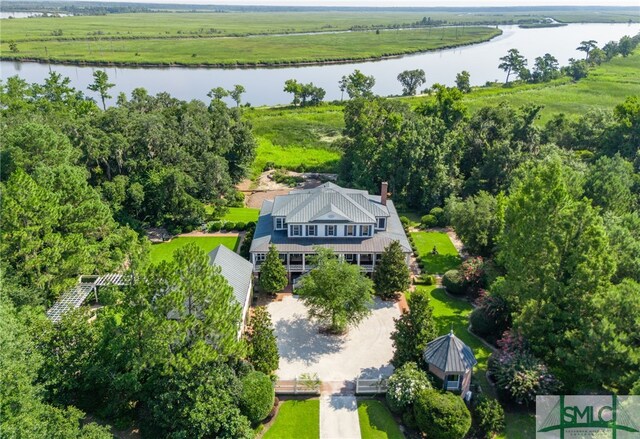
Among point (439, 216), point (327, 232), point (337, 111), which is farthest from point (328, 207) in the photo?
point (337, 111)

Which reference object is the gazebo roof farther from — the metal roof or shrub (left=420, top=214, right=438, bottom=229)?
shrub (left=420, top=214, right=438, bottom=229)

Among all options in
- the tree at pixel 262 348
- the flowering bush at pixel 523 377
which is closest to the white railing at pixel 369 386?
the tree at pixel 262 348

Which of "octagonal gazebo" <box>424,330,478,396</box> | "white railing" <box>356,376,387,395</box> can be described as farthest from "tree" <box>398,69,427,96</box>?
"white railing" <box>356,376,387,395</box>

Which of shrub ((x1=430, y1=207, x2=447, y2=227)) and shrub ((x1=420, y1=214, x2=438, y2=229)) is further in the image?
shrub ((x1=430, y1=207, x2=447, y2=227))

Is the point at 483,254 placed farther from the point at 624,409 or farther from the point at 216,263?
the point at 216,263

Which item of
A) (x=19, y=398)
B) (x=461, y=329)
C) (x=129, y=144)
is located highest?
(x=129, y=144)

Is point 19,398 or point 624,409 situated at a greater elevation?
point 19,398

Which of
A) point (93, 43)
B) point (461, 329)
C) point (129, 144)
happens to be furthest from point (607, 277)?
point (93, 43)
